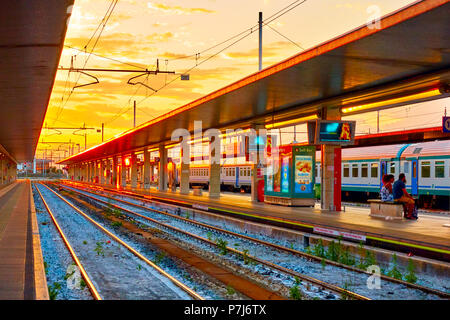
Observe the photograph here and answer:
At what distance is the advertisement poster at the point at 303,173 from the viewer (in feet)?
72.9

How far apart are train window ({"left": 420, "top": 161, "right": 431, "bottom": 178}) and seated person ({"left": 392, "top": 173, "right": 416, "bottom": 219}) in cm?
841

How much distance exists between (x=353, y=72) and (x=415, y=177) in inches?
491

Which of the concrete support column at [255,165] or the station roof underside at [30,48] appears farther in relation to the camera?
the concrete support column at [255,165]

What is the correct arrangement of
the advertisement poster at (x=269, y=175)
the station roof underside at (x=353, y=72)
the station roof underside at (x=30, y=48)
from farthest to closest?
the advertisement poster at (x=269, y=175) < the station roof underside at (x=353, y=72) < the station roof underside at (x=30, y=48)

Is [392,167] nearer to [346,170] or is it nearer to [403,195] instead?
[346,170]

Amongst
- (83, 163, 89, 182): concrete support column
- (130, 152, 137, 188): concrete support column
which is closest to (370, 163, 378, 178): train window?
(130, 152, 137, 188): concrete support column

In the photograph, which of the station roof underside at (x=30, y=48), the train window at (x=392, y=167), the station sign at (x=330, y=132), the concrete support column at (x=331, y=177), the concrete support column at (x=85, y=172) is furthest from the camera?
the concrete support column at (x=85, y=172)

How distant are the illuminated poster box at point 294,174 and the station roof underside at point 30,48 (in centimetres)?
1059

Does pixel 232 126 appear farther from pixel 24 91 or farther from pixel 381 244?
pixel 381 244

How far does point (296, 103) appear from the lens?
22.3 meters

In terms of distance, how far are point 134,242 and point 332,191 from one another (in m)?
9.32

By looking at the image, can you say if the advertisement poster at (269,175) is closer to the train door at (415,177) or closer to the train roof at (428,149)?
the train roof at (428,149)

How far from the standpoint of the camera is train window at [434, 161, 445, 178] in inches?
948

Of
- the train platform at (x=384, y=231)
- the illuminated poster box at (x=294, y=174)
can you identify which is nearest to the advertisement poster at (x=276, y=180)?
the illuminated poster box at (x=294, y=174)
